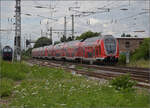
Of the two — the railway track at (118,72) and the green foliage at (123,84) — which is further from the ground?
the green foliage at (123,84)

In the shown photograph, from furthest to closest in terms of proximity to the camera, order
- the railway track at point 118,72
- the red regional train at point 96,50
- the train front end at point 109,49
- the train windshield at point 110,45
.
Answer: the train windshield at point 110,45 < the red regional train at point 96,50 < the train front end at point 109,49 < the railway track at point 118,72

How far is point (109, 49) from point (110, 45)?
43cm

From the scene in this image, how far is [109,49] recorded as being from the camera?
2916cm

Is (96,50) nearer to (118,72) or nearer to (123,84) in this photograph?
(118,72)

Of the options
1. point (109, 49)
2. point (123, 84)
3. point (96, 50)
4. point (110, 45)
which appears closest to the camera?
point (123, 84)

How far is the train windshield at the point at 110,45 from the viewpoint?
28.9 metres

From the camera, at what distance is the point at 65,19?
4994 centimetres

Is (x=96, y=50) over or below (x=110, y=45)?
below

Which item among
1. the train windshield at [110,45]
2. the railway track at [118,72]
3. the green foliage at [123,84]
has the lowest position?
the railway track at [118,72]

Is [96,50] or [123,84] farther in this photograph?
[96,50]

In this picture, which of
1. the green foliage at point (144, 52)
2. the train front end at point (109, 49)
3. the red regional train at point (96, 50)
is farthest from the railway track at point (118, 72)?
the green foliage at point (144, 52)

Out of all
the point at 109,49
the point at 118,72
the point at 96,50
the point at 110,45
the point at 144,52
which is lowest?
the point at 118,72

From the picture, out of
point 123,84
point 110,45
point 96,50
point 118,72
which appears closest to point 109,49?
point 110,45

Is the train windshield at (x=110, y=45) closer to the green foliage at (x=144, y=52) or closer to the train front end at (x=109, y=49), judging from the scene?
the train front end at (x=109, y=49)
